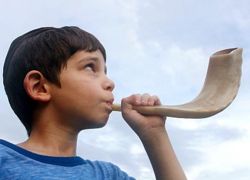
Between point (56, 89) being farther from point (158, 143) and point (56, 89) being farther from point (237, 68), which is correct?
point (237, 68)

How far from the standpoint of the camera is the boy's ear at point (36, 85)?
2.34 m

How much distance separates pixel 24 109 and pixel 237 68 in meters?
0.88

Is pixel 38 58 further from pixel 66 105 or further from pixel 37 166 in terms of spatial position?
pixel 37 166

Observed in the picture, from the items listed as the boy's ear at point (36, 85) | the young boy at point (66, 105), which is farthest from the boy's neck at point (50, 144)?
the boy's ear at point (36, 85)

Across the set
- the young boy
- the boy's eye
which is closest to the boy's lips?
the young boy

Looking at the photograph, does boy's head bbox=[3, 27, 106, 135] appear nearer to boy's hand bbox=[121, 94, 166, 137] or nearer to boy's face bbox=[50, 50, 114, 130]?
boy's face bbox=[50, 50, 114, 130]

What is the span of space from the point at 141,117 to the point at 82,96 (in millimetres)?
259

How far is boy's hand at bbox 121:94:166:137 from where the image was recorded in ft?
7.74

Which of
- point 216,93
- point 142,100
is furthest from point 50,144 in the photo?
point 216,93

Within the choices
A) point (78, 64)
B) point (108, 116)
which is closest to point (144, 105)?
point (108, 116)

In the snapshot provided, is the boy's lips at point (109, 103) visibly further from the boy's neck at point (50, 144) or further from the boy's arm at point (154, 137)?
the boy's neck at point (50, 144)

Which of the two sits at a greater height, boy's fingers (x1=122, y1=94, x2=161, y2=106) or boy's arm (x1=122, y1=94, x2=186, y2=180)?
boy's fingers (x1=122, y1=94, x2=161, y2=106)

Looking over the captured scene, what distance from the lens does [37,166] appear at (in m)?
2.21

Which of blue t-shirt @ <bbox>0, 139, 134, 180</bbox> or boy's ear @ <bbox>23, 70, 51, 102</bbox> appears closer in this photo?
blue t-shirt @ <bbox>0, 139, 134, 180</bbox>
